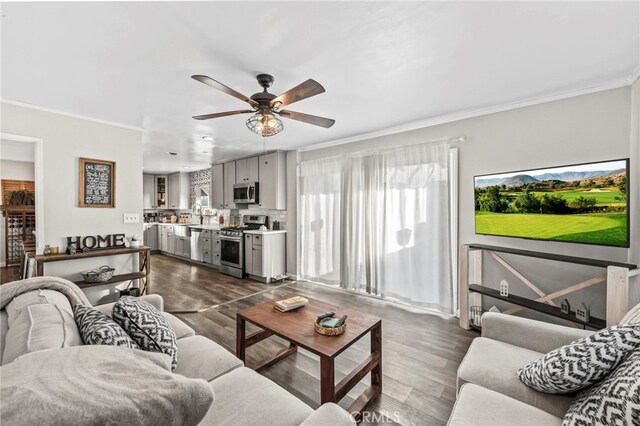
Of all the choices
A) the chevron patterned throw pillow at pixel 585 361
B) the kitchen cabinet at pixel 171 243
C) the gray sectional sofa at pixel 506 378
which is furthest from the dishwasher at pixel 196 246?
the chevron patterned throw pillow at pixel 585 361

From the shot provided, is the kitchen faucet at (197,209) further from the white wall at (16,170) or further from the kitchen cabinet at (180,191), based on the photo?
the white wall at (16,170)

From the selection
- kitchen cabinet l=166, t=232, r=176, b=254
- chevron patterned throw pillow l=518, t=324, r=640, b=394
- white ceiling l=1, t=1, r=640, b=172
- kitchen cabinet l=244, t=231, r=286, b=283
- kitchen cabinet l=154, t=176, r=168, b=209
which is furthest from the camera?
kitchen cabinet l=154, t=176, r=168, b=209

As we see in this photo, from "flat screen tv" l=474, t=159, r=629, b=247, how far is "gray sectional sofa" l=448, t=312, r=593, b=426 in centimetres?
115

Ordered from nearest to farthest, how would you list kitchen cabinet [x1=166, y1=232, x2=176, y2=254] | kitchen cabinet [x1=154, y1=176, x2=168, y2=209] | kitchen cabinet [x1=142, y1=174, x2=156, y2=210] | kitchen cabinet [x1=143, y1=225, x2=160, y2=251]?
kitchen cabinet [x1=166, y1=232, x2=176, y2=254], kitchen cabinet [x1=143, y1=225, x2=160, y2=251], kitchen cabinet [x1=142, y1=174, x2=156, y2=210], kitchen cabinet [x1=154, y1=176, x2=168, y2=209]

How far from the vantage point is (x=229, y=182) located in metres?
5.95

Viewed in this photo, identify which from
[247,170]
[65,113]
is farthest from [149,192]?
[65,113]

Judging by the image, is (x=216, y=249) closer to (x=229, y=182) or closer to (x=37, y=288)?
(x=229, y=182)

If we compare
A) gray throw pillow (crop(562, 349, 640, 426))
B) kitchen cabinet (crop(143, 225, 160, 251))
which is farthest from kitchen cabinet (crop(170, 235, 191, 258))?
gray throw pillow (crop(562, 349, 640, 426))

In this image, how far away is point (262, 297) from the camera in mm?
3959

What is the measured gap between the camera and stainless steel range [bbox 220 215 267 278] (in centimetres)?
509

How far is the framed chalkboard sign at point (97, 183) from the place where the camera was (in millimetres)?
3176

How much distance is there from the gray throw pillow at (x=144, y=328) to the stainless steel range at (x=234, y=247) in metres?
3.64

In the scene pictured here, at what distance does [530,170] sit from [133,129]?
478 centimetres

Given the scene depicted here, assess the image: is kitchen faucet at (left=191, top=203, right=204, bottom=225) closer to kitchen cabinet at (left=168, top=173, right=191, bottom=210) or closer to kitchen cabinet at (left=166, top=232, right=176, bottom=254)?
kitchen cabinet at (left=168, top=173, right=191, bottom=210)
